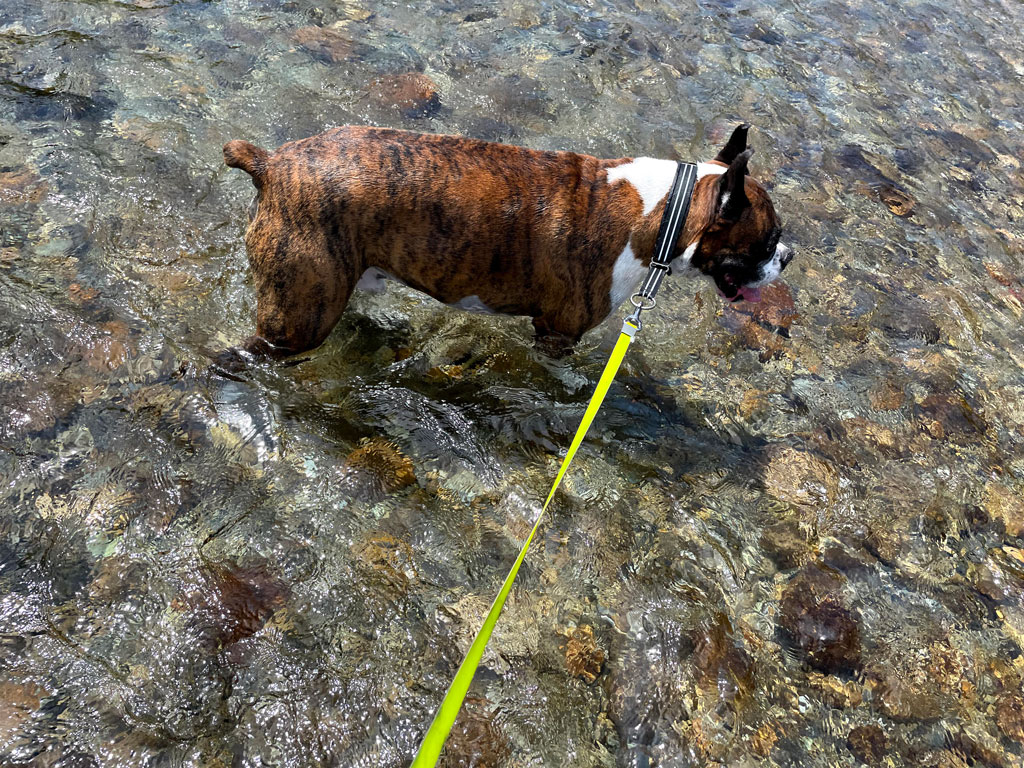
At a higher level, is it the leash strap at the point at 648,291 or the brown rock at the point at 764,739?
the leash strap at the point at 648,291

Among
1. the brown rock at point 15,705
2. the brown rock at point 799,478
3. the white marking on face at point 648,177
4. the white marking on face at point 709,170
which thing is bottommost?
the brown rock at point 799,478

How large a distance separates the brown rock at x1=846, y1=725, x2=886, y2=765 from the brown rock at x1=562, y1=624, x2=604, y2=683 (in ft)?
3.84

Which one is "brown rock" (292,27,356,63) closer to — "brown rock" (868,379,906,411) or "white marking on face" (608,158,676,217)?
"white marking on face" (608,158,676,217)

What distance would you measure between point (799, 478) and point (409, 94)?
4606mm

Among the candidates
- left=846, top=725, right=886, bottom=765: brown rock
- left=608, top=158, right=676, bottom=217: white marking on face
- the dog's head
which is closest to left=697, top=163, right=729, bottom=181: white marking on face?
the dog's head

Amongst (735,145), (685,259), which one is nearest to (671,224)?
(685,259)

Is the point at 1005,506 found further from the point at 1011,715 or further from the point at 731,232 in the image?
the point at 731,232

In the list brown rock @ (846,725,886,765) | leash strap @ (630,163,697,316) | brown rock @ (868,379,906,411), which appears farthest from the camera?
brown rock @ (868,379,906,411)

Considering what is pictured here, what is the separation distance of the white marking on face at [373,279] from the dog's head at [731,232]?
5.30ft

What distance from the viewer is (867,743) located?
3234 millimetres

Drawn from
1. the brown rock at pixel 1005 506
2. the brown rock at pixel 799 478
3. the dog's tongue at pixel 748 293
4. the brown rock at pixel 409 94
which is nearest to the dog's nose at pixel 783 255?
the dog's tongue at pixel 748 293

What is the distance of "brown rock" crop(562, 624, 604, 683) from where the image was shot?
3240mm

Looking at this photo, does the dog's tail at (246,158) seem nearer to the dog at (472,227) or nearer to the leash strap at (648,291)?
the dog at (472,227)

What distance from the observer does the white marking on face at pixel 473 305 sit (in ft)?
13.6
